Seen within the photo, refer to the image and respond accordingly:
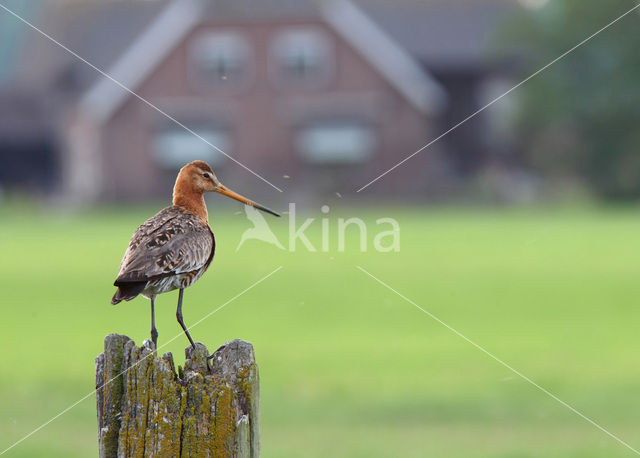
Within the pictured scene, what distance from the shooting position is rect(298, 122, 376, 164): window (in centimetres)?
6519

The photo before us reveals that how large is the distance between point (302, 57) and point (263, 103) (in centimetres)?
361

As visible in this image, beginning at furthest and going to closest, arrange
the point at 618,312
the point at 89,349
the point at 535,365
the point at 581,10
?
1. the point at 581,10
2. the point at 618,312
3. the point at 89,349
4. the point at 535,365

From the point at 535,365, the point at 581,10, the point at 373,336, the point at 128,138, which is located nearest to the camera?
the point at 535,365

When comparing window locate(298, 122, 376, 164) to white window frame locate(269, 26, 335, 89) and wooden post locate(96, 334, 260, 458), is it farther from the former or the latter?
wooden post locate(96, 334, 260, 458)

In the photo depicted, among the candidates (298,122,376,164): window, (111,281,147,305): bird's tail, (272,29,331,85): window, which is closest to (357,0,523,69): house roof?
(272,29,331,85): window

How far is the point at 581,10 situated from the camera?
221ft

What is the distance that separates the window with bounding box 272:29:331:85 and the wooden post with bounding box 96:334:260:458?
61.2 metres

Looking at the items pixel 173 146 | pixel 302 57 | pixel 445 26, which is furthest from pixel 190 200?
pixel 445 26

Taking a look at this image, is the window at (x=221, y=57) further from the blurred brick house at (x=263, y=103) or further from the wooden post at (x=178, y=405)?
the wooden post at (x=178, y=405)

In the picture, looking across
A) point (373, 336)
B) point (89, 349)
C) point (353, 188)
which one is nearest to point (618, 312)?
point (373, 336)

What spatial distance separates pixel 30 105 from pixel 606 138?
128 ft

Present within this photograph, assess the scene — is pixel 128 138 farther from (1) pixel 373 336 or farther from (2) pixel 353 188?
(1) pixel 373 336

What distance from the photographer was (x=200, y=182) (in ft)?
12.9

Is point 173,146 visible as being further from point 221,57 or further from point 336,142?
point 336,142
